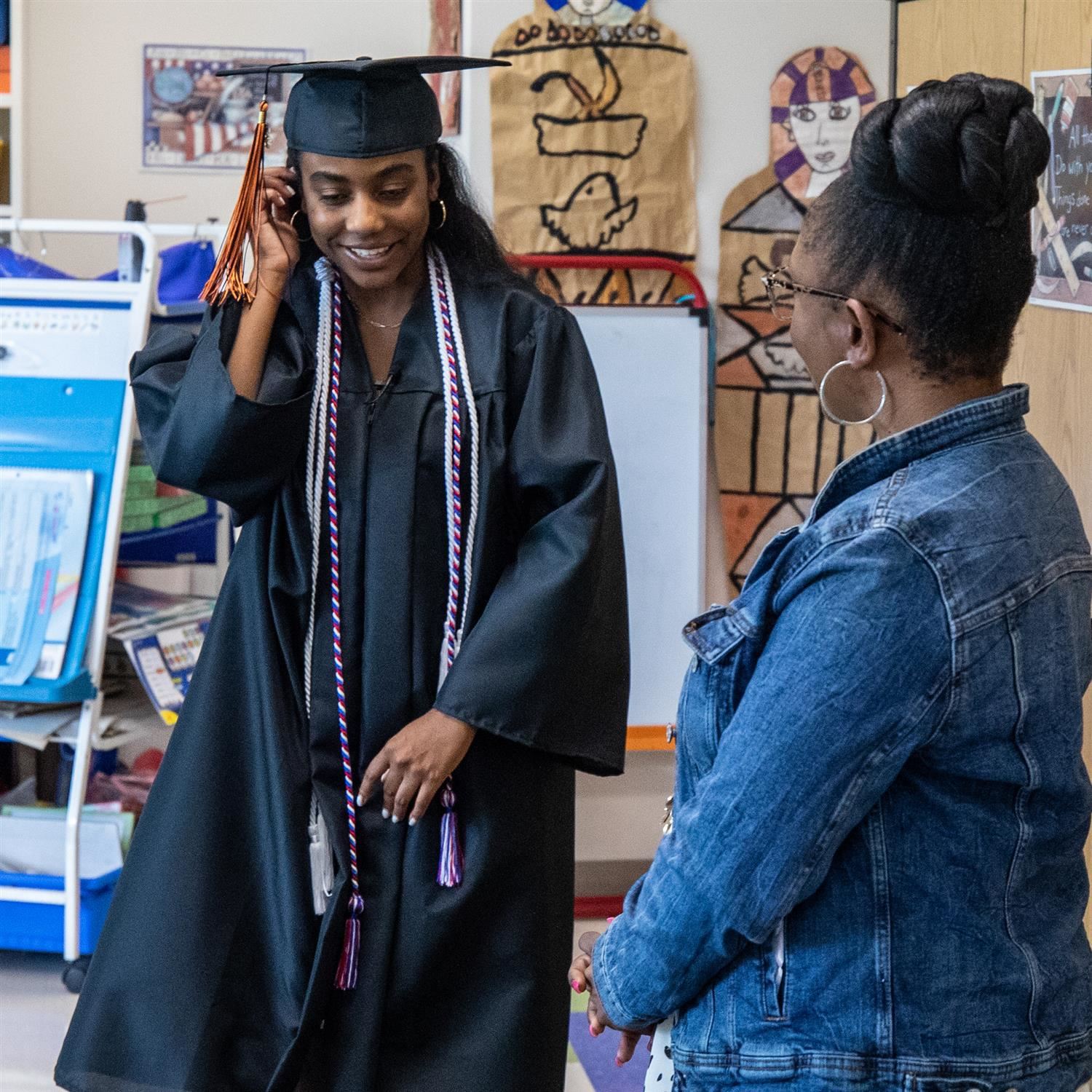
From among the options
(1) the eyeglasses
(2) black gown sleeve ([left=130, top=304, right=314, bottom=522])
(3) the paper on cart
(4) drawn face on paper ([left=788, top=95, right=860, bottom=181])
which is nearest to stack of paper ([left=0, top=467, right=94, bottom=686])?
(3) the paper on cart

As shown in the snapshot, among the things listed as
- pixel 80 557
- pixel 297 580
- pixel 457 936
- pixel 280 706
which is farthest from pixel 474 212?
pixel 80 557

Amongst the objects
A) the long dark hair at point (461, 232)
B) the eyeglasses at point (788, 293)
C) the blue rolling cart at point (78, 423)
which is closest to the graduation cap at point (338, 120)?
the long dark hair at point (461, 232)

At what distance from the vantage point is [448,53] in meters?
3.37

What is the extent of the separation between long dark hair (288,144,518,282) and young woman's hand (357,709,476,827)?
22.2 inches

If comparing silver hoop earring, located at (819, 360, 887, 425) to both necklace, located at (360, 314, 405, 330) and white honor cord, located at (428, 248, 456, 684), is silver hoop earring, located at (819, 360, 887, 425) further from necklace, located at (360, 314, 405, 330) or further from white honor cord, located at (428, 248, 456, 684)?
necklace, located at (360, 314, 405, 330)

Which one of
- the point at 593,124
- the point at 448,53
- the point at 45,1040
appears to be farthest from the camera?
the point at 448,53

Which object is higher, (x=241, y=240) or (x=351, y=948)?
(x=241, y=240)

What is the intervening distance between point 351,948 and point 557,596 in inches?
18.8

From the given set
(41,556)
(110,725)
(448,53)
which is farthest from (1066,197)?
(110,725)

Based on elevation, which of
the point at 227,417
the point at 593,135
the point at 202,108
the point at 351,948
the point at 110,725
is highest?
the point at 202,108

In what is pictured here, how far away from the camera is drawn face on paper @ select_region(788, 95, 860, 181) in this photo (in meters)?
3.12

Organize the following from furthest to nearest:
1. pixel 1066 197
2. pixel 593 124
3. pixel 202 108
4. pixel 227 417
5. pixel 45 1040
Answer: pixel 202 108 < pixel 593 124 < pixel 45 1040 < pixel 1066 197 < pixel 227 417

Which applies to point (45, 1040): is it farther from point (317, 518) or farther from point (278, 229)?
point (278, 229)

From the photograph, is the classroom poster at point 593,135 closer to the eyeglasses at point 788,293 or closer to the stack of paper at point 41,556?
the stack of paper at point 41,556
